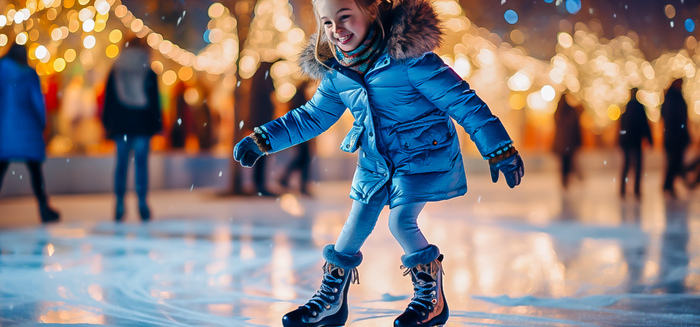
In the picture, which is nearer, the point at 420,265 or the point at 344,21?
the point at 344,21

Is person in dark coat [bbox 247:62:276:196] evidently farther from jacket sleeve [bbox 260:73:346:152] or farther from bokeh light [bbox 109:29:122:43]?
jacket sleeve [bbox 260:73:346:152]

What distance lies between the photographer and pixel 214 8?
32.1 ft

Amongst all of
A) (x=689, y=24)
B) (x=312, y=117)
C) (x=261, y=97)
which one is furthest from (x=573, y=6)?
(x=312, y=117)

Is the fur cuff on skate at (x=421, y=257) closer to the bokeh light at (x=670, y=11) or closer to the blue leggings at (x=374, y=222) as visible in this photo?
the blue leggings at (x=374, y=222)

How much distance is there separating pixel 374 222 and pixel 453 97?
49 centimetres

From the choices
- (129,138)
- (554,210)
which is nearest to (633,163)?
(554,210)

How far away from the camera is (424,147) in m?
2.07

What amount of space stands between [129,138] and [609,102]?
531 inches

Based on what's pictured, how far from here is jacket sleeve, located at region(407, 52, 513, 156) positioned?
1987mm

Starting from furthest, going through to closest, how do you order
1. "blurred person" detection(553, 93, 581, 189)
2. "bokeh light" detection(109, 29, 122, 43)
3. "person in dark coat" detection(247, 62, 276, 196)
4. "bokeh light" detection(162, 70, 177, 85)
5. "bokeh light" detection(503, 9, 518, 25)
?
"bokeh light" detection(503, 9, 518, 25)
"bokeh light" detection(162, 70, 177, 85)
"bokeh light" detection(109, 29, 122, 43)
"blurred person" detection(553, 93, 581, 189)
"person in dark coat" detection(247, 62, 276, 196)

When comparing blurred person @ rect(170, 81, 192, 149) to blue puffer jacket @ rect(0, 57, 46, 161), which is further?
blurred person @ rect(170, 81, 192, 149)

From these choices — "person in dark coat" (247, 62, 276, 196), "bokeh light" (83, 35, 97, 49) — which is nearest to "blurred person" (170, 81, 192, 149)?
"bokeh light" (83, 35, 97, 49)

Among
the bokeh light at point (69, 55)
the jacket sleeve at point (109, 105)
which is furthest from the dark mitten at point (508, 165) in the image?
the bokeh light at point (69, 55)

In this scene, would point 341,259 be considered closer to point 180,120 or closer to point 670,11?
point 180,120
